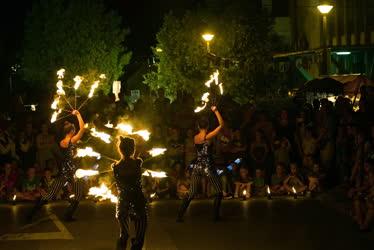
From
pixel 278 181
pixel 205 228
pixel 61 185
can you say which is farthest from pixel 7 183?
pixel 278 181

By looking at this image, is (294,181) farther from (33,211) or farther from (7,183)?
(7,183)

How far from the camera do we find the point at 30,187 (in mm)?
16594

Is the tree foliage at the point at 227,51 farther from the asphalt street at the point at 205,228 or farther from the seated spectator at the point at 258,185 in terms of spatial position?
the asphalt street at the point at 205,228

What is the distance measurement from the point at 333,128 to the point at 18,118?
766 cm

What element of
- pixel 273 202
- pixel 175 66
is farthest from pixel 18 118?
pixel 175 66

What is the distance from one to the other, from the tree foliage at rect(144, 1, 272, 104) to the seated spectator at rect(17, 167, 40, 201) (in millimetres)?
16642

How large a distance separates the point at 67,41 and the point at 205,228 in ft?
153

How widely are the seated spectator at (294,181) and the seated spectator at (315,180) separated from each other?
6.8 inches

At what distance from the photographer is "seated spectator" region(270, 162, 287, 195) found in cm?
1659

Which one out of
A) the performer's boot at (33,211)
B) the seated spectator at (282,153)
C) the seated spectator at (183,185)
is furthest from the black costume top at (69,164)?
the seated spectator at (282,153)

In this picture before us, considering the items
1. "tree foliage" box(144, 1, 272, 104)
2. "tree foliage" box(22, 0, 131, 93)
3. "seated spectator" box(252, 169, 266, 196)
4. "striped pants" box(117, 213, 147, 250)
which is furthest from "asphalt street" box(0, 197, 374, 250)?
"tree foliage" box(22, 0, 131, 93)

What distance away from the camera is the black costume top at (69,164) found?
13445 millimetres

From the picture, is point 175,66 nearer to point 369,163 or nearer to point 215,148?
point 215,148

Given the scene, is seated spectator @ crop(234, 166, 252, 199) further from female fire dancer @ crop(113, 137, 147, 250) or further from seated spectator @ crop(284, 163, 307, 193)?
female fire dancer @ crop(113, 137, 147, 250)
